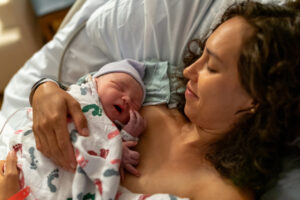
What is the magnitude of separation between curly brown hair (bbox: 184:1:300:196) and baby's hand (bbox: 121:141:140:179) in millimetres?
228

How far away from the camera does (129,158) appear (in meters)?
0.95

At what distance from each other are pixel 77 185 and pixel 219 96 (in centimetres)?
46

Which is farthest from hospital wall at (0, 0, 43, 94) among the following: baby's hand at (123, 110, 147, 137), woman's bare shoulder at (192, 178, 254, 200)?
woman's bare shoulder at (192, 178, 254, 200)

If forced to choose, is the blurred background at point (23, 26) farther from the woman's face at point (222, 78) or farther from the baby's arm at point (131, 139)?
the woman's face at point (222, 78)

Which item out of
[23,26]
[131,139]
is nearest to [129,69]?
[131,139]

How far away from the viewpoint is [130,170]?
37.3 inches

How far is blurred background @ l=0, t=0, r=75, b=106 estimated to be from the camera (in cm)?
195

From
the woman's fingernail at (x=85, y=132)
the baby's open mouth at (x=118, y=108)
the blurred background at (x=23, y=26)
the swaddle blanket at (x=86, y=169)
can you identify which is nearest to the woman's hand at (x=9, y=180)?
the swaddle blanket at (x=86, y=169)

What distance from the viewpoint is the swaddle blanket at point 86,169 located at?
86 centimetres

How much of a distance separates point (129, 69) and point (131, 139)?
247 millimetres

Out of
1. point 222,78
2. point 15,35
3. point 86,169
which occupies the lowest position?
point 15,35

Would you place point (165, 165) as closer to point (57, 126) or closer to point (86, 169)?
point (86, 169)

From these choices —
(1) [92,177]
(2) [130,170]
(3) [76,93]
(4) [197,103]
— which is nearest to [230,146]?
(4) [197,103]

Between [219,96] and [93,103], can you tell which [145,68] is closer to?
[93,103]
